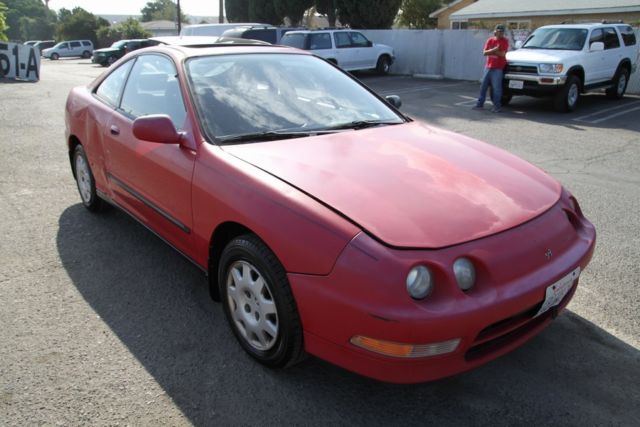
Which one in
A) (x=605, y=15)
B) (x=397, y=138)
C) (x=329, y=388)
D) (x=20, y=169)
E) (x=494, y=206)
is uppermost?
(x=605, y=15)

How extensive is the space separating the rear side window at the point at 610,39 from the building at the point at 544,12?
294 inches

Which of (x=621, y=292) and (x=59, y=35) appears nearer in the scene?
(x=621, y=292)

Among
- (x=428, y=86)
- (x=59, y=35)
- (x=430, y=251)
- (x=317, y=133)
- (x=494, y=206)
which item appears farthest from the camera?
(x=59, y=35)

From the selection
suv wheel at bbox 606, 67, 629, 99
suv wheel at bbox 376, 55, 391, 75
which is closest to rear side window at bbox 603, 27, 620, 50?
suv wheel at bbox 606, 67, 629, 99

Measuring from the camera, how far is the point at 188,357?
9.14 ft

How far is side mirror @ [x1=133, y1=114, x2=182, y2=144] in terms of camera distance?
115 inches

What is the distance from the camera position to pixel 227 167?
2.70 m

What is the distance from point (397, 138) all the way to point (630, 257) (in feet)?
7.18

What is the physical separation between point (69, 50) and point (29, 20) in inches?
1848

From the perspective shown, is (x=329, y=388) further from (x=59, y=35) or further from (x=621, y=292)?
(x=59, y=35)

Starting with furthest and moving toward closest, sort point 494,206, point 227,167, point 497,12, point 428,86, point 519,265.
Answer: point 497,12 < point 428,86 < point 227,167 < point 494,206 < point 519,265

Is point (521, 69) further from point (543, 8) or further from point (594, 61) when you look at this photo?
point (543, 8)

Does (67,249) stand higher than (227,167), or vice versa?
(227,167)

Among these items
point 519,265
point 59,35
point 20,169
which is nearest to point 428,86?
point 20,169
